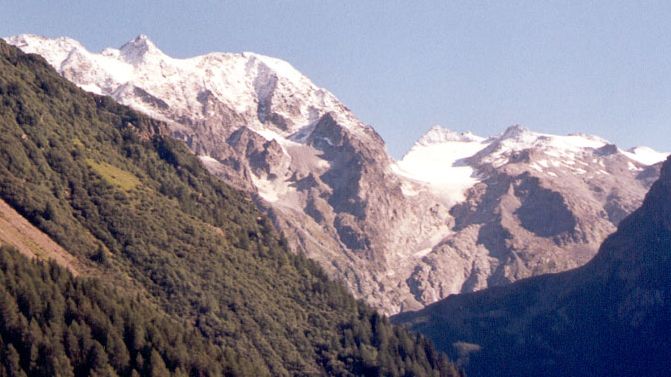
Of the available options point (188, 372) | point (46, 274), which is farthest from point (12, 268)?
point (188, 372)

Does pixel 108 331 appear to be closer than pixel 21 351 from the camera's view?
No

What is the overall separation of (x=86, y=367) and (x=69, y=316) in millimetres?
13691

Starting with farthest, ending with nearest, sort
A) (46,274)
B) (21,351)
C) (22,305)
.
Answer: (46,274) < (22,305) < (21,351)

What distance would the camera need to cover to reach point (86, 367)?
178m

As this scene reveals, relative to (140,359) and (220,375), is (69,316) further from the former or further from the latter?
(220,375)

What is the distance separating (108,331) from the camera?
187875mm

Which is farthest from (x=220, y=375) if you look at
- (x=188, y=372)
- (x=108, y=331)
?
(x=108, y=331)

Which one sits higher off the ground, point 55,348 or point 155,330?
point 155,330

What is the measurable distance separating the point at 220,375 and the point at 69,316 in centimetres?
2676

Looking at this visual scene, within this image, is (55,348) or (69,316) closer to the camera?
(55,348)

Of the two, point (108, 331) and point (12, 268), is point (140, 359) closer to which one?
point (108, 331)

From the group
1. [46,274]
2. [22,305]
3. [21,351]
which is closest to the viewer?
[21,351]

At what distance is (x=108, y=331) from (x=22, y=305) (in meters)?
13.6

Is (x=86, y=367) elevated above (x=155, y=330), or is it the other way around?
(x=155, y=330)
